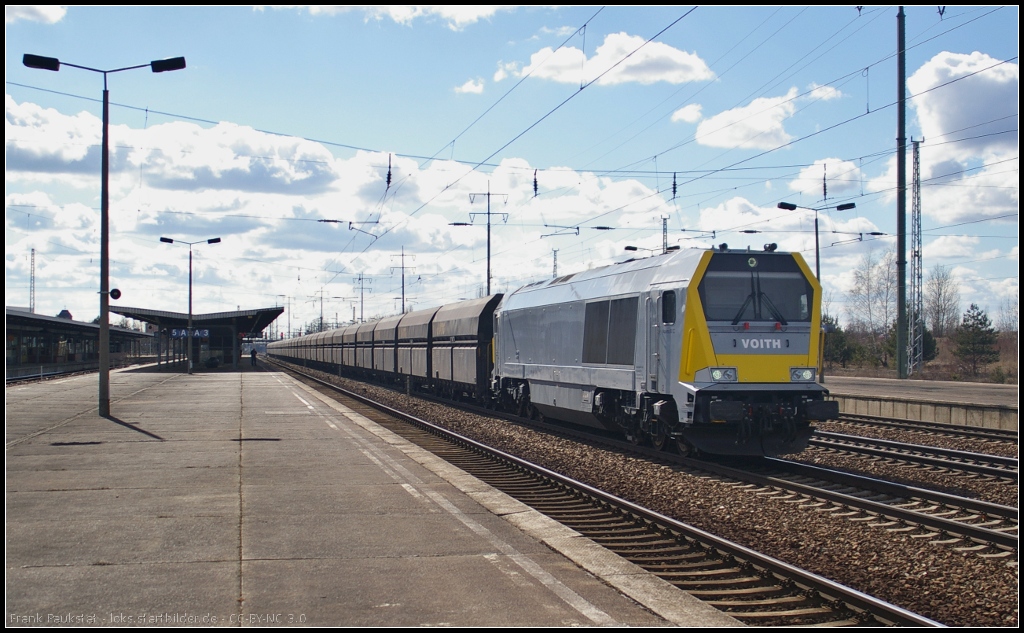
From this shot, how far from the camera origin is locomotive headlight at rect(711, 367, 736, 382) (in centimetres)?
1280

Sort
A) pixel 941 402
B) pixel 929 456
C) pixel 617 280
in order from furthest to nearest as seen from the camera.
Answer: pixel 941 402
pixel 617 280
pixel 929 456

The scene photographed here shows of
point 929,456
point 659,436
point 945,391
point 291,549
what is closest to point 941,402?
point 929,456

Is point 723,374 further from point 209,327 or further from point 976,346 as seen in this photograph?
point 209,327

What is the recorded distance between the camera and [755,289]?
1347 centimetres

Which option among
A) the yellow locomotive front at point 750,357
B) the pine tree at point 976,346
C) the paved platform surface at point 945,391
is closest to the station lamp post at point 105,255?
the yellow locomotive front at point 750,357

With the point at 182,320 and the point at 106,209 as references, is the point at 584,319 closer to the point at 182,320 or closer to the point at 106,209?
the point at 106,209

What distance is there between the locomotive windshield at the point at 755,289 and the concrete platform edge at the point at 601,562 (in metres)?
4.62

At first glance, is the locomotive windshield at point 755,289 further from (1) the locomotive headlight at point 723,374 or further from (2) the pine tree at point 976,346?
(2) the pine tree at point 976,346

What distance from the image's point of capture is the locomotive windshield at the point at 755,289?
13.2 meters

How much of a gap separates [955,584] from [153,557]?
21.5 feet

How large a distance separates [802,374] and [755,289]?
4.93 feet

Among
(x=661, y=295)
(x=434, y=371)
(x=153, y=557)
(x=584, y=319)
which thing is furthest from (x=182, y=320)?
(x=153, y=557)

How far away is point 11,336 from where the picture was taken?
48.2 metres

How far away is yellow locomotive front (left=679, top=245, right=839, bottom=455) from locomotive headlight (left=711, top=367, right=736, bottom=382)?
1 cm
